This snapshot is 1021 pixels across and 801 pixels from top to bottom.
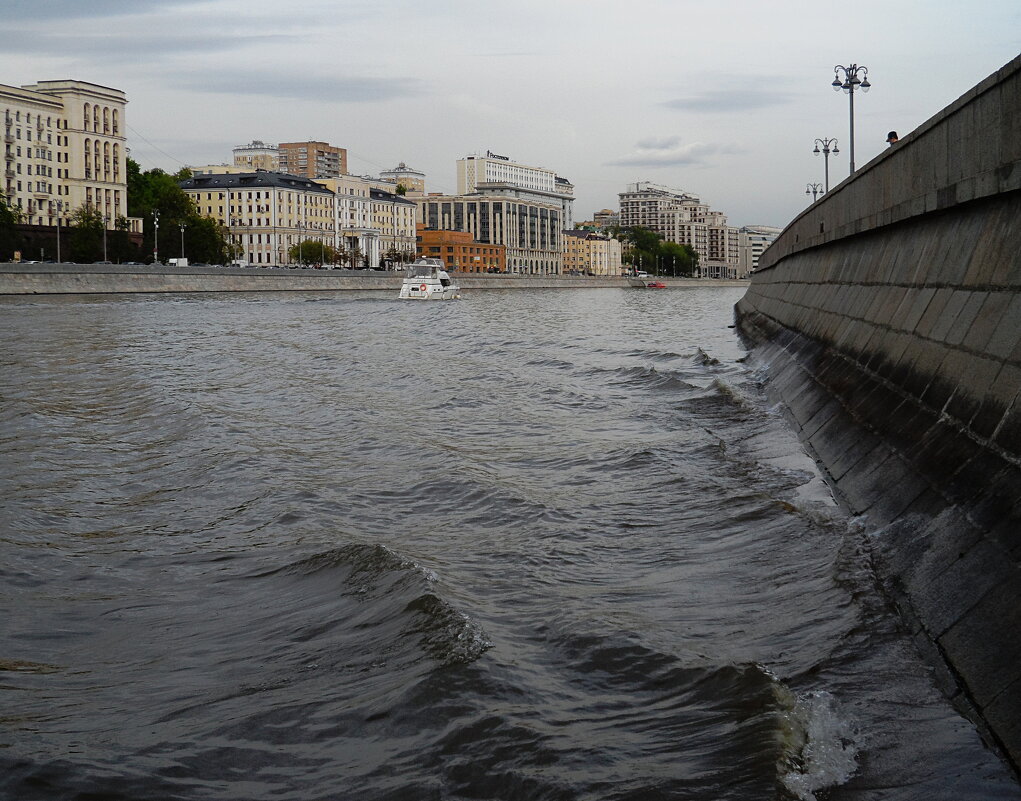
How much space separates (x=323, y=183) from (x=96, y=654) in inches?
7625

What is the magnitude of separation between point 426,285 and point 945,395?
265ft

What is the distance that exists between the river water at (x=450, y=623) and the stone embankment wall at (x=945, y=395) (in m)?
0.26

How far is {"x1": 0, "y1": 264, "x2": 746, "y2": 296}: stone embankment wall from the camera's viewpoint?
71.6 m

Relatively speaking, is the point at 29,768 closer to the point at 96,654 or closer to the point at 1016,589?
the point at 96,654

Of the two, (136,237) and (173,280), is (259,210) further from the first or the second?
(173,280)

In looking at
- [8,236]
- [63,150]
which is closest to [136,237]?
[63,150]

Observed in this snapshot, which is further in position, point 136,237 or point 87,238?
point 136,237

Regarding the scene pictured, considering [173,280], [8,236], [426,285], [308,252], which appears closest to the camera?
[426,285]

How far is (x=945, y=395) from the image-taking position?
7.49 m

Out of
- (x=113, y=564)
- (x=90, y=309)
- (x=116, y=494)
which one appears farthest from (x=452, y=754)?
(x=90, y=309)

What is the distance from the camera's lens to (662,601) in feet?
22.2

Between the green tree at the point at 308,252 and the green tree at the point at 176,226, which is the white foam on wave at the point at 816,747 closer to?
the green tree at the point at 176,226

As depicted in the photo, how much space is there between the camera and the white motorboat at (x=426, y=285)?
8706cm

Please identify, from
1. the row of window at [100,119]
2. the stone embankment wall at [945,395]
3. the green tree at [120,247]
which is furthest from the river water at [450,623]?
the row of window at [100,119]
